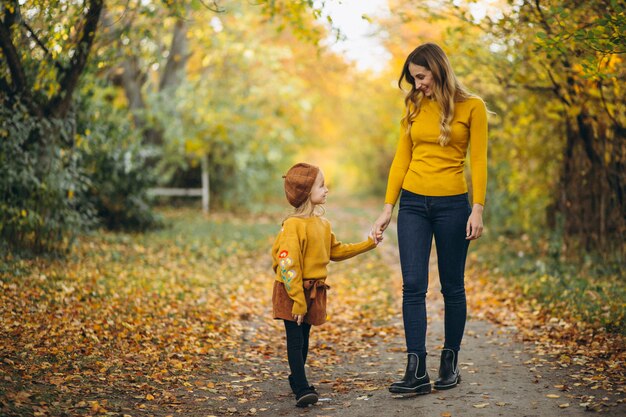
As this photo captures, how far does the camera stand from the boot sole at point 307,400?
4.37 metres

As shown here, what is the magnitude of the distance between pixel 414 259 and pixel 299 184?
848mm

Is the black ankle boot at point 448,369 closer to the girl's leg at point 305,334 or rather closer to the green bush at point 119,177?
the girl's leg at point 305,334

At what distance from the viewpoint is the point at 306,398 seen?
4367mm

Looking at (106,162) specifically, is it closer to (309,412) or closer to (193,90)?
(193,90)

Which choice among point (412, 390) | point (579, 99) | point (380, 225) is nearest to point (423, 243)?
point (380, 225)

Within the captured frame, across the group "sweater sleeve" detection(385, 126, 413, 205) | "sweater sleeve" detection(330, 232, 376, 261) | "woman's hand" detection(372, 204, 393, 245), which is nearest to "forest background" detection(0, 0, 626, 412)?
"sweater sleeve" detection(385, 126, 413, 205)

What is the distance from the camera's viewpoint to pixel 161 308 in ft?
23.7

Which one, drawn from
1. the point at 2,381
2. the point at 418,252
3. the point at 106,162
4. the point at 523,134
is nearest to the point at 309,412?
the point at 418,252

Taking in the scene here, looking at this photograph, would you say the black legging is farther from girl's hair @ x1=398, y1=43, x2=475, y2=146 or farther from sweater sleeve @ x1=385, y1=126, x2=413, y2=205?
girl's hair @ x1=398, y1=43, x2=475, y2=146

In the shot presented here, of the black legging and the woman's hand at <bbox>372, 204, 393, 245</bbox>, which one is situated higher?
the woman's hand at <bbox>372, 204, 393, 245</bbox>

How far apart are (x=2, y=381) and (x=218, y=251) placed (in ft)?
25.7

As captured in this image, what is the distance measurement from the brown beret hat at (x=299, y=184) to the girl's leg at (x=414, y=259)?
581 mm

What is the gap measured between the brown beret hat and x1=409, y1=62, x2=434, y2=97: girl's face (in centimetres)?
82

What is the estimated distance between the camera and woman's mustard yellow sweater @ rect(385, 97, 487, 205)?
168 inches
